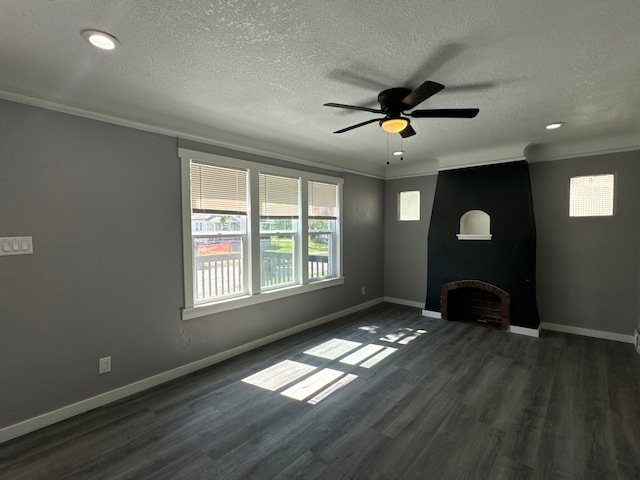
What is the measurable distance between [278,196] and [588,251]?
416 cm

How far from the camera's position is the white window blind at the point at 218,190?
10.6ft

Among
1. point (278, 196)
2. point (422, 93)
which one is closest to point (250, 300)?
point (278, 196)

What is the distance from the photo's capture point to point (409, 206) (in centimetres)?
566

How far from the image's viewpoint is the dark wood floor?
1.93 m

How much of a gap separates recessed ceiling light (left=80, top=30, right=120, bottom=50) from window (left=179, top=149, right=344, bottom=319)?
135 cm

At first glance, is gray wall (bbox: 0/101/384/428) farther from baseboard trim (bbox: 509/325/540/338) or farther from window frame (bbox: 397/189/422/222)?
baseboard trim (bbox: 509/325/540/338)

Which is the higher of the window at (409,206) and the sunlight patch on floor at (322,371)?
the window at (409,206)

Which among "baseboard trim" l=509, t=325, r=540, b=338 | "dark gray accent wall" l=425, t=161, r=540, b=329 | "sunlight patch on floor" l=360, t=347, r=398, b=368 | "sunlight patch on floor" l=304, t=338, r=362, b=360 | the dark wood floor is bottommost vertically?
the dark wood floor

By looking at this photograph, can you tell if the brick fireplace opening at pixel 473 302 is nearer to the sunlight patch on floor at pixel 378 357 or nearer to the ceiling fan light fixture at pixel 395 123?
the sunlight patch on floor at pixel 378 357

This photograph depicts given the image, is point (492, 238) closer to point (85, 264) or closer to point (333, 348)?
point (333, 348)

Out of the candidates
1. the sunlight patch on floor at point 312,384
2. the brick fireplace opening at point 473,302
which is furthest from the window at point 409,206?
the sunlight patch on floor at point 312,384

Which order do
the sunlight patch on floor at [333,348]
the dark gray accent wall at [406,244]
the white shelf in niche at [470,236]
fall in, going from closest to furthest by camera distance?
the sunlight patch on floor at [333,348] < the white shelf in niche at [470,236] < the dark gray accent wall at [406,244]

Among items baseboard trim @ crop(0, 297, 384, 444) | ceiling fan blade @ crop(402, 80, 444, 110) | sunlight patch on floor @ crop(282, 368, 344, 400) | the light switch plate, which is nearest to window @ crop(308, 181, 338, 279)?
baseboard trim @ crop(0, 297, 384, 444)

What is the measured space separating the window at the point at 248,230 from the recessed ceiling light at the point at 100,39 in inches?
53.0
